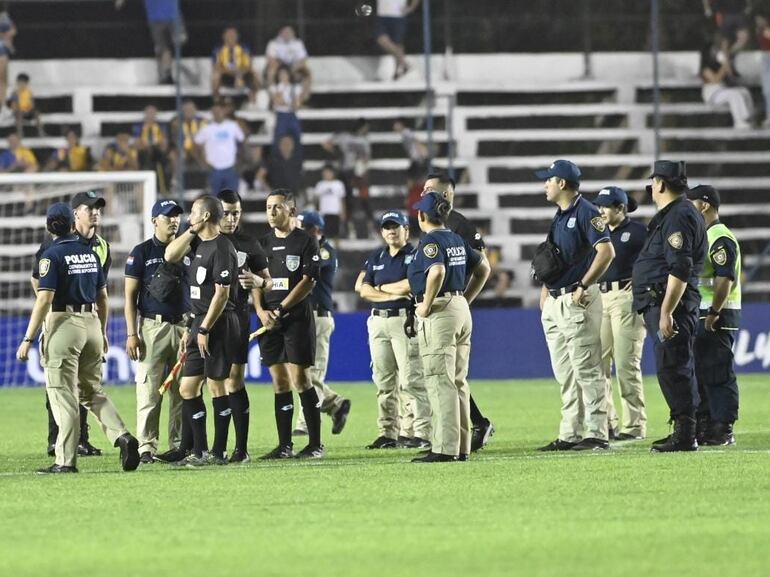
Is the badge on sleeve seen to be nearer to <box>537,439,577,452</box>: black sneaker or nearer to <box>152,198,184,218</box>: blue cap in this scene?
<box>537,439,577,452</box>: black sneaker

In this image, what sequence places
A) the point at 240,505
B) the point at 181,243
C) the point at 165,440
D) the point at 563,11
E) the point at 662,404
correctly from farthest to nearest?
the point at 563,11, the point at 662,404, the point at 165,440, the point at 181,243, the point at 240,505

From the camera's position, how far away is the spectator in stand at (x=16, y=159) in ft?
87.9

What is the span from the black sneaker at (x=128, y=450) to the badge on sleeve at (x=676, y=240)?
430cm

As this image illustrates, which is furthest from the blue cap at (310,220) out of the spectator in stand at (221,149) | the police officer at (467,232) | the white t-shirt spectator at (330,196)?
the spectator in stand at (221,149)

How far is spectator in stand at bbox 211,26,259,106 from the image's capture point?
2889cm

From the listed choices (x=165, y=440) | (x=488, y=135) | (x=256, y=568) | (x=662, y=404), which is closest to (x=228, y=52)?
(x=488, y=135)

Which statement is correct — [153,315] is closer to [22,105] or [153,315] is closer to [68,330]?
[68,330]

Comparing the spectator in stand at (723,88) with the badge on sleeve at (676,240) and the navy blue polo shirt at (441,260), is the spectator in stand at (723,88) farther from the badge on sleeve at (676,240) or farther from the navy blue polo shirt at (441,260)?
the navy blue polo shirt at (441,260)

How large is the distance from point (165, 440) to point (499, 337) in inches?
400

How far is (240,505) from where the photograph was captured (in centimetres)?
966

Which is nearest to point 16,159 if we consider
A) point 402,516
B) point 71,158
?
point 71,158

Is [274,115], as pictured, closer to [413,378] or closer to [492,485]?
[413,378]

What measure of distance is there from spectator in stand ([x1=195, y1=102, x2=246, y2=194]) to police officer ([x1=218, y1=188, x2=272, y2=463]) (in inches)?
567

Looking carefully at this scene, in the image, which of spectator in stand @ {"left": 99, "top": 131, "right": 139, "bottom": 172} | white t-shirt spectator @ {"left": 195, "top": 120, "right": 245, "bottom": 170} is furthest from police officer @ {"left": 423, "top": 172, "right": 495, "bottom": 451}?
spectator in stand @ {"left": 99, "top": 131, "right": 139, "bottom": 172}
